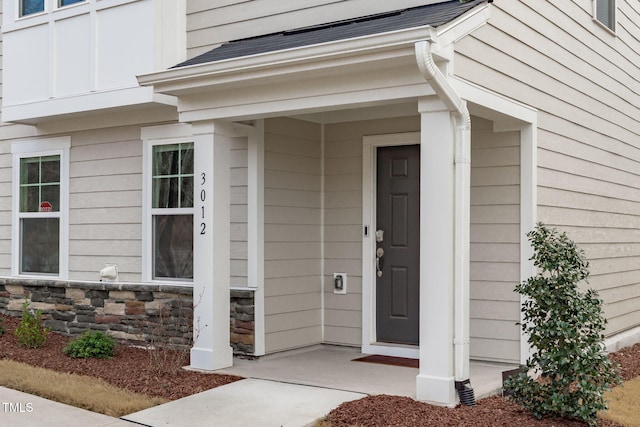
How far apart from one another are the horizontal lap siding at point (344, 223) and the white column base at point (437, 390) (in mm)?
2308

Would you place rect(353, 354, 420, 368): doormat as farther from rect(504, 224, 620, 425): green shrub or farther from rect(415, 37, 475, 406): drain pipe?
rect(504, 224, 620, 425): green shrub

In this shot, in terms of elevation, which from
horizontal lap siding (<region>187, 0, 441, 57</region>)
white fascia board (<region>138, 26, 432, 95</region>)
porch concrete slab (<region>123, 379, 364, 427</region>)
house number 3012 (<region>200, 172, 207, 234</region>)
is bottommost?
porch concrete slab (<region>123, 379, 364, 427</region>)

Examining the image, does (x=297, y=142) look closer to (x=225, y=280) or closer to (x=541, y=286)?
(x=225, y=280)

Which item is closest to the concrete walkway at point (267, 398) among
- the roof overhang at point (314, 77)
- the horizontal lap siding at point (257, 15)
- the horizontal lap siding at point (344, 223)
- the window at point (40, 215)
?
the horizontal lap siding at point (344, 223)

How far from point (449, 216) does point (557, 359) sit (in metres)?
1.22

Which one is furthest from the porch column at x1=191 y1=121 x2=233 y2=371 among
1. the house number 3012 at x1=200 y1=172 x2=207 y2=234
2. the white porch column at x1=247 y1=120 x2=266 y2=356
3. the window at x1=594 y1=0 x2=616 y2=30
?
the window at x1=594 y1=0 x2=616 y2=30

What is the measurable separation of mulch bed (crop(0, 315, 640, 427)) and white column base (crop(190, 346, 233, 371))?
0.15 m

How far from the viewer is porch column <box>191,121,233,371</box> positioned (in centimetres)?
667

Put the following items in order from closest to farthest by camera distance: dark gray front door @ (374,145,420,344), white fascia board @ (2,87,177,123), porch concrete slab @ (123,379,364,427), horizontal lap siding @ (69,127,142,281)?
porch concrete slab @ (123,379,364,427), dark gray front door @ (374,145,420,344), white fascia board @ (2,87,177,123), horizontal lap siding @ (69,127,142,281)

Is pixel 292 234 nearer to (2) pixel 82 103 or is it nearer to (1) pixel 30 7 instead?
(2) pixel 82 103

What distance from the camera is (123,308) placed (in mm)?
8148

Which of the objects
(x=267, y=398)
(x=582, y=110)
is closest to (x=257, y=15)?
(x=582, y=110)

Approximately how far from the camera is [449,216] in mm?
5344

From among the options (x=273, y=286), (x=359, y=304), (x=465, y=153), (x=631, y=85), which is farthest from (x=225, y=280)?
(x=631, y=85)
